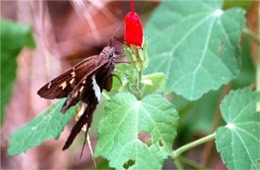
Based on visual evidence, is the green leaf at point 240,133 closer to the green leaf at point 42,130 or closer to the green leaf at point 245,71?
the green leaf at point 42,130

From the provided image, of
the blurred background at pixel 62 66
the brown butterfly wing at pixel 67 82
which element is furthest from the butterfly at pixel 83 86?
the blurred background at pixel 62 66

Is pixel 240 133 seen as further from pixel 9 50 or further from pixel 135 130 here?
pixel 9 50

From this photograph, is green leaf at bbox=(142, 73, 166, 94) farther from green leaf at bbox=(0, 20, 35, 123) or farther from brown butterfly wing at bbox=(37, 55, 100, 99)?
green leaf at bbox=(0, 20, 35, 123)

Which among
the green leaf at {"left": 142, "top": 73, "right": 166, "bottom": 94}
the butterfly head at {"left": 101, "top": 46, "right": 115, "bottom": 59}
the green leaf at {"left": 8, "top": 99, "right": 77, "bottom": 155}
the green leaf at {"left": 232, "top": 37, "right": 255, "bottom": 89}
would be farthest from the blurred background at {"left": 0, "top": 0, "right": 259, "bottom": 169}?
the butterfly head at {"left": 101, "top": 46, "right": 115, "bottom": 59}

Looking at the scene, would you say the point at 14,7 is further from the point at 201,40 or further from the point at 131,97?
the point at 131,97

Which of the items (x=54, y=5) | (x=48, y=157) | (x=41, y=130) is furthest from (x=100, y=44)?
(x=41, y=130)

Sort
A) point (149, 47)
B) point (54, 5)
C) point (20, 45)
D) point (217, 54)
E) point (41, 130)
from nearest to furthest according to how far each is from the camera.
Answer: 1. point (41, 130)
2. point (217, 54)
3. point (149, 47)
4. point (20, 45)
5. point (54, 5)
